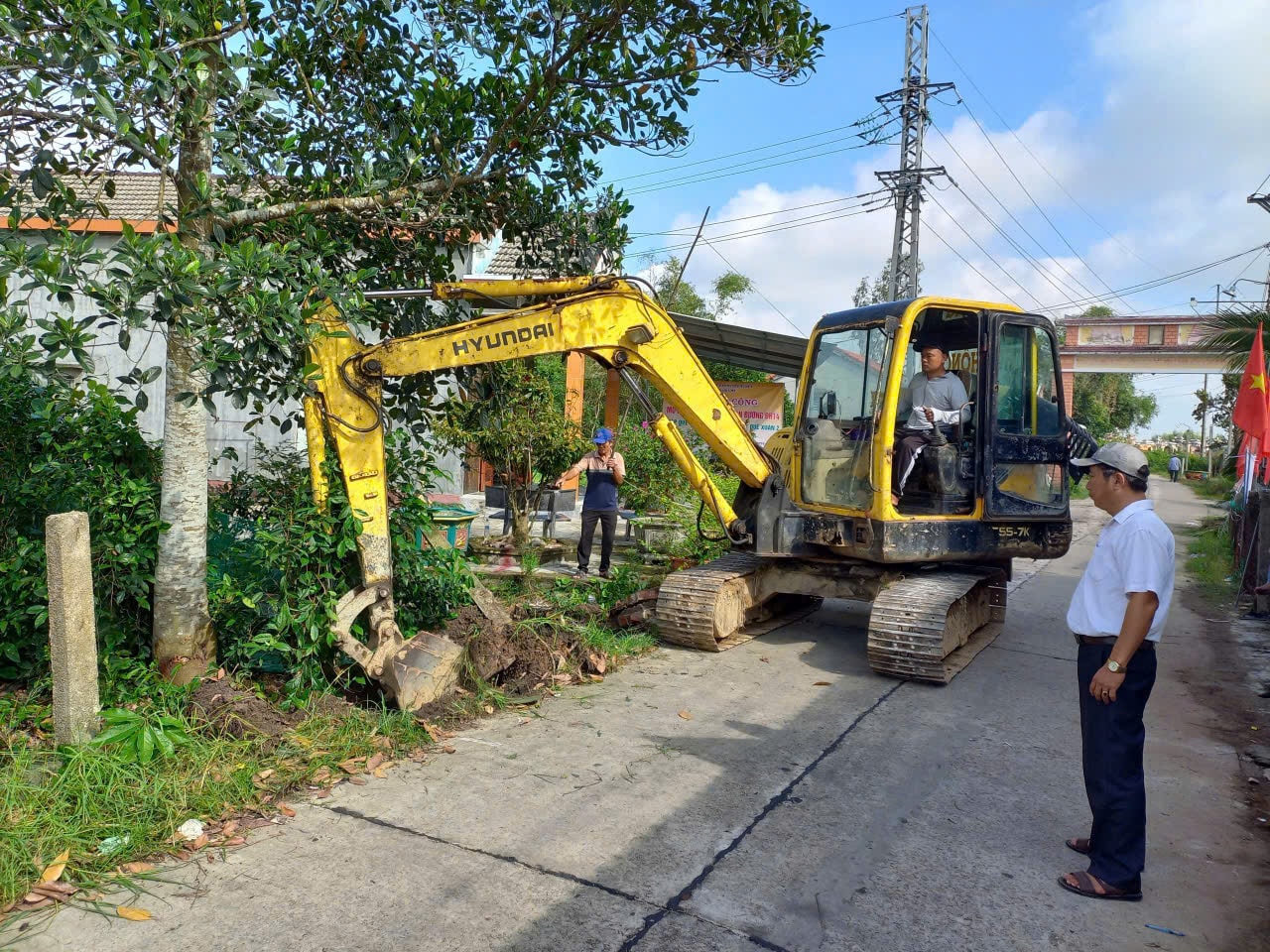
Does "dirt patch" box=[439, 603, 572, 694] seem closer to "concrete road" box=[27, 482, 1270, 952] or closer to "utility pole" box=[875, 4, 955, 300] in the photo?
"concrete road" box=[27, 482, 1270, 952]

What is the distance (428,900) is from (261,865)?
786 millimetres

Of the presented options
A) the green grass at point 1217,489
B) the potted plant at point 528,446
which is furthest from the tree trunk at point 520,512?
the green grass at point 1217,489

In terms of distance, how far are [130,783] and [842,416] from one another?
5.85 meters

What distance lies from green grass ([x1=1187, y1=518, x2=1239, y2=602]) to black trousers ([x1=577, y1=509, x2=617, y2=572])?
7669mm

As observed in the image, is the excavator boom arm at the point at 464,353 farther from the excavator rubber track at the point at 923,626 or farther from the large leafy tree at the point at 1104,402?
the large leafy tree at the point at 1104,402

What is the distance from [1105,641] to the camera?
3.83 m

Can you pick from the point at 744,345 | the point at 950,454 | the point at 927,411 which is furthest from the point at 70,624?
the point at 744,345

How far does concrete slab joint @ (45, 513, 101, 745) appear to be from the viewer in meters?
4.36

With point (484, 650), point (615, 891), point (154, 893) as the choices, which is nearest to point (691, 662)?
point (484, 650)

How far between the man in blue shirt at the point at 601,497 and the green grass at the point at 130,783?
540cm

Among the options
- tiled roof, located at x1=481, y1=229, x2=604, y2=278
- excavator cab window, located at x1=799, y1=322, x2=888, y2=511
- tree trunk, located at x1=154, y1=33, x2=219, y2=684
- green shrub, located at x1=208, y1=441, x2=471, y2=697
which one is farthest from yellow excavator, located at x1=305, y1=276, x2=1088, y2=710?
tree trunk, located at x1=154, y1=33, x2=219, y2=684

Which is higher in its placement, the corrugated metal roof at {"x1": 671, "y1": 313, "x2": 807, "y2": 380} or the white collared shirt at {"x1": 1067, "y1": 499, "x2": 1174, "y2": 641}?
the corrugated metal roof at {"x1": 671, "y1": 313, "x2": 807, "y2": 380}

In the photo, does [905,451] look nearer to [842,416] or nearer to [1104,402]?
[842,416]

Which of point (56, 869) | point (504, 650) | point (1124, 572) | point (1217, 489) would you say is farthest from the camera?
point (1217, 489)
